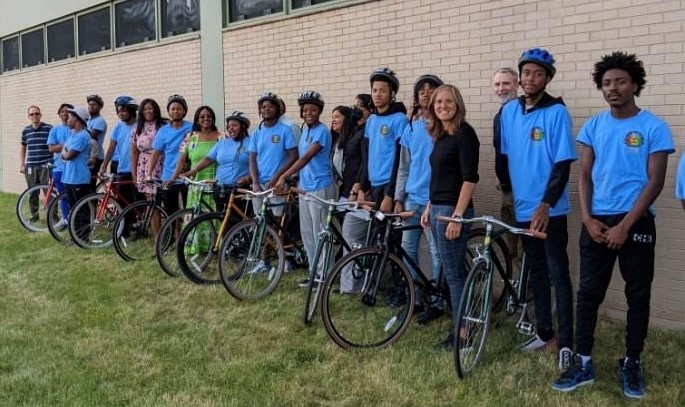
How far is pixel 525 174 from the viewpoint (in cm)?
414

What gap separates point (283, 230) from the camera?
6051mm

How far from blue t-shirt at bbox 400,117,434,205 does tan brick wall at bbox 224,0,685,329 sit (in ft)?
3.82

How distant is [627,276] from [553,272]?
0.50 metres

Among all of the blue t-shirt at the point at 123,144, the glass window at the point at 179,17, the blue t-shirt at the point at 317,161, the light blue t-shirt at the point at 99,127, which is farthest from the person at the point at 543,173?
the light blue t-shirt at the point at 99,127

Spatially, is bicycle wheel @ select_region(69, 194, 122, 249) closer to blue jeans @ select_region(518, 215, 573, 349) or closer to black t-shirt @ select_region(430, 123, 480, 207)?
black t-shirt @ select_region(430, 123, 480, 207)

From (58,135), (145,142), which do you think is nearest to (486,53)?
(145,142)

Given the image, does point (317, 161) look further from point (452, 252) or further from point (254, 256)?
point (452, 252)

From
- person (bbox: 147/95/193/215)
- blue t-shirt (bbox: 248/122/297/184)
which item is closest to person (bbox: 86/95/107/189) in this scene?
person (bbox: 147/95/193/215)

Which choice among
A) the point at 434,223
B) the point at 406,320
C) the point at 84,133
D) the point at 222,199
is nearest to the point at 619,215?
the point at 434,223

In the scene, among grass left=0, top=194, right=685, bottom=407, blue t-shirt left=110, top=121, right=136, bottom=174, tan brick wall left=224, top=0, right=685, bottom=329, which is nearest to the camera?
grass left=0, top=194, right=685, bottom=407

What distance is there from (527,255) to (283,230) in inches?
97.8

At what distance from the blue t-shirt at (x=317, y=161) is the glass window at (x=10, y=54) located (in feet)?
35.0

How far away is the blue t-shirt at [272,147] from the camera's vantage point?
6320 millimetres

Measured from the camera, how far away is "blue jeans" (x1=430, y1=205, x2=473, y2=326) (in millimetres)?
4297
